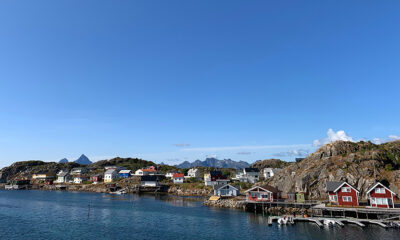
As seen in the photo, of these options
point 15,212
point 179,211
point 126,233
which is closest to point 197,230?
point 126,233

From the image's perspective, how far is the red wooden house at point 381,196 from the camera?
59.0 metres

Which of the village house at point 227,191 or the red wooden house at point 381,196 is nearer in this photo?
the red wooden house at point 381,196

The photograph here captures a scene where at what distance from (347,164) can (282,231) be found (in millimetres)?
49729

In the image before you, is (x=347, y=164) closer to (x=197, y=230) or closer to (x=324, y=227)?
(x=324, y=227)

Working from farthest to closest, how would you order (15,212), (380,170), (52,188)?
(52,188)
(380,170)
(15,212)

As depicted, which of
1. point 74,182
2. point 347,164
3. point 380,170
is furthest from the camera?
point 74,182

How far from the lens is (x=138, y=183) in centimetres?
15062

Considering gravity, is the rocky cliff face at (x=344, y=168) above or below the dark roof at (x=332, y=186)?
above

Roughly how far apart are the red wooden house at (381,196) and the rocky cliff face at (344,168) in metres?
16.1

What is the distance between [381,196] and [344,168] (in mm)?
26180

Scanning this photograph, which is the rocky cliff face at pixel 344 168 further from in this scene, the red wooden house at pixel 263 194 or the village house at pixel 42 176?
the village house at pixel 42 176

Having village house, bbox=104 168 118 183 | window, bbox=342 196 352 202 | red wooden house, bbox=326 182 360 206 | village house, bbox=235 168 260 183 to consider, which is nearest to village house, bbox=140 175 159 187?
village house, bbox=104 168 118 183

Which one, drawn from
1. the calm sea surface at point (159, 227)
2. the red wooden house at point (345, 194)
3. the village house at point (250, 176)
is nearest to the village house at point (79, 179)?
the calm sea surface at point (159, 227)

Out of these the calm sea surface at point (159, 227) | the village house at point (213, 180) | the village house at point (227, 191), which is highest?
the village house at point (213, 180)
